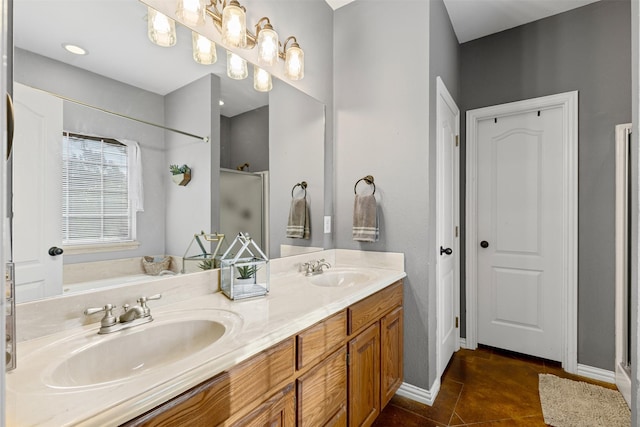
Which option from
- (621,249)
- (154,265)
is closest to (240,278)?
(154,265)

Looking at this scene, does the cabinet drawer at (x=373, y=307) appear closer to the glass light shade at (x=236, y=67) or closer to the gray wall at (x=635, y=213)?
the gray wall at (x=635, y=213)

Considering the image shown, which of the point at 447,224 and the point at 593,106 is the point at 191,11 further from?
Result: the point at 593,106

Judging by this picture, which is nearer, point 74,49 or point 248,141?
point 74,49

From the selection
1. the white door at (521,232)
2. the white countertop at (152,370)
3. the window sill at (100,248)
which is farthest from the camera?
the white door at (521,232)

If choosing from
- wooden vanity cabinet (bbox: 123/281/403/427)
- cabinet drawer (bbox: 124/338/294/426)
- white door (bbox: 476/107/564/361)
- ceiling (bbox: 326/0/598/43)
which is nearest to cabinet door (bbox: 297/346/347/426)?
wooden vanity cabinet (bbox: 123/281/403/427)

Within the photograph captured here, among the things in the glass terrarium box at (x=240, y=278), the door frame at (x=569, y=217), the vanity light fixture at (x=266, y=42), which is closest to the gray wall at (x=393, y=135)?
the vanity light fixture at (x=266, y=42)

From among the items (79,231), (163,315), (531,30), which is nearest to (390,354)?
(163,315)

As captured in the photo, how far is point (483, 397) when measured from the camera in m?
2.02

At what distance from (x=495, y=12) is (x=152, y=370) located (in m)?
3.11

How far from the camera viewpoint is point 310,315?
1146mm

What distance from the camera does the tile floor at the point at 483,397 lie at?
1.80m

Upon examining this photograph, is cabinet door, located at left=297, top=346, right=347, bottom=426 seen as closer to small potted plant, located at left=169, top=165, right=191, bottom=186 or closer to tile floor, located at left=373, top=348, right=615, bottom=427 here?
tile floor, located at left=373, top=348, right=615, bottom=427

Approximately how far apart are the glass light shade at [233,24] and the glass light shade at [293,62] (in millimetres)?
420

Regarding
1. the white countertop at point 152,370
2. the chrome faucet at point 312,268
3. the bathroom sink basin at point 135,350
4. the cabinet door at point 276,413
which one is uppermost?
the chrome faucet at point 312,268
